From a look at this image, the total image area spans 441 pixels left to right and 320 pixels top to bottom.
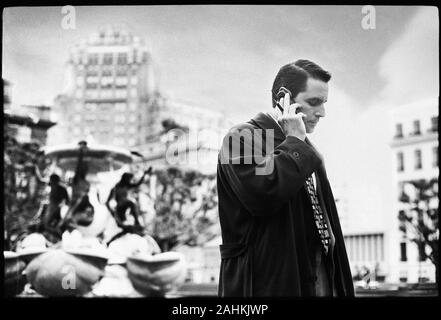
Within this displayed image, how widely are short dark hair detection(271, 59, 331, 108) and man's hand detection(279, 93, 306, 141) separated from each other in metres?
0.10

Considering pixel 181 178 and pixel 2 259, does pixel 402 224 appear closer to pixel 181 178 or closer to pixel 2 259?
pixel 181 178

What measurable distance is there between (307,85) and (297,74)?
0.36ft

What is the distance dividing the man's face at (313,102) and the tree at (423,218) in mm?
793

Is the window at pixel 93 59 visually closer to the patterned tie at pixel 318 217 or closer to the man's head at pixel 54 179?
the man's head at pixel 54 179

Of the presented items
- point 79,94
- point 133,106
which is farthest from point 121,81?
point 79,94

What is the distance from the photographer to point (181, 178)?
5.27 metres

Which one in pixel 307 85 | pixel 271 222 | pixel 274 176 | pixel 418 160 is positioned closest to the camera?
pixel 274 176

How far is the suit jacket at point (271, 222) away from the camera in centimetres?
439

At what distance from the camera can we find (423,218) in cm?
507

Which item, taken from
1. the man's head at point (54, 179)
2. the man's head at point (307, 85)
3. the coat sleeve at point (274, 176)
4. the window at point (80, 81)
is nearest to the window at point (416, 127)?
the man's head at point (307, 85)

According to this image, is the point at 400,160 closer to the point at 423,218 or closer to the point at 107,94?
the point at 423,218

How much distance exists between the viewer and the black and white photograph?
5012 millimetres
